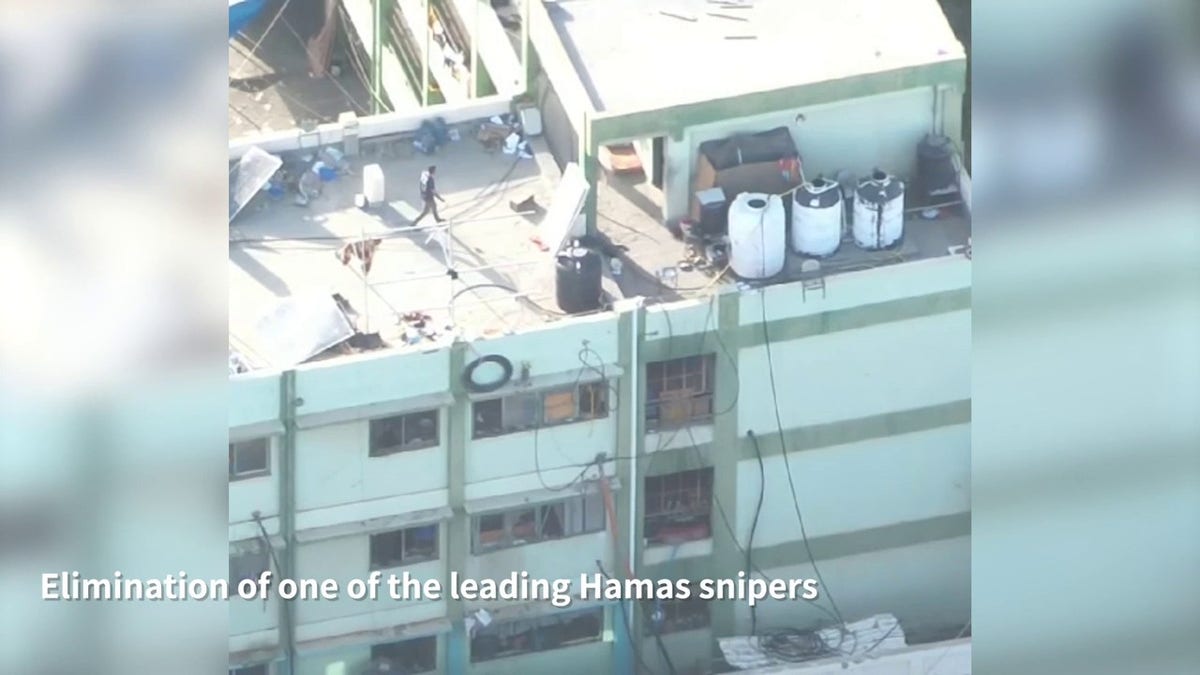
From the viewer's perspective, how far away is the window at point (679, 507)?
2791cm

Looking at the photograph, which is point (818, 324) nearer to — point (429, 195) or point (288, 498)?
point (429, 195)

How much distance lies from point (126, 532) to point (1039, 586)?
53.6 inches

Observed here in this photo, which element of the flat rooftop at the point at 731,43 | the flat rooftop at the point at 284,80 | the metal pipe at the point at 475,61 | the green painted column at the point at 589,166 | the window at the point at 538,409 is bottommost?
the window at the point at 538,409

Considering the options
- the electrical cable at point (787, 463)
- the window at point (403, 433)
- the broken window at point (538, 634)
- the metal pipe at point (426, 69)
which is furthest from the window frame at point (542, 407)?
the metal pipe at point (426, 69)

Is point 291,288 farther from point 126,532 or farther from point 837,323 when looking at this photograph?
point 126,532

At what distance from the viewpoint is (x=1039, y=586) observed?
3959mm


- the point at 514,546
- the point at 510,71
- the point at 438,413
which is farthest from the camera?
the point at 510,71

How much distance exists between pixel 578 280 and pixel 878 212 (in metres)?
3.19

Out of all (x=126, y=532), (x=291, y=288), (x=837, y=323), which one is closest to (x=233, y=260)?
(x=291, y=288)

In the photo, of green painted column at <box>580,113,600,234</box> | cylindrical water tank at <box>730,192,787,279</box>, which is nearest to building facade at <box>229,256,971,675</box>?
cylindrical water tank at <box>730,192,787,279</box>

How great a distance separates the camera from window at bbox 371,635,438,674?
1103 inches

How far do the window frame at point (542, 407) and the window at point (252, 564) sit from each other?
242 centimetres

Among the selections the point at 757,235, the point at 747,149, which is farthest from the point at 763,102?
the point at 757,235

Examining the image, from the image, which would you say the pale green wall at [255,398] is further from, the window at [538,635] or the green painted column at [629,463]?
the window at [538,635]
